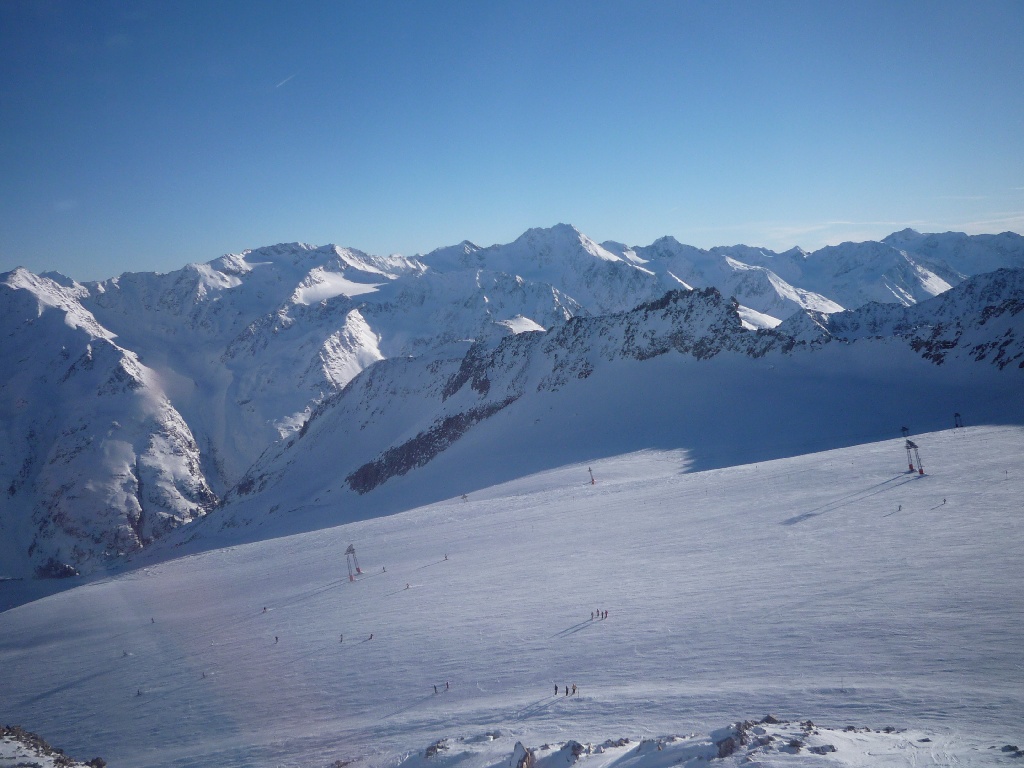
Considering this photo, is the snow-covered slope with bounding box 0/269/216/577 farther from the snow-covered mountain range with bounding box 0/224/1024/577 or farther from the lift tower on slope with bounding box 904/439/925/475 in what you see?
the lift tower on slope with bounding box 904/439/925/475

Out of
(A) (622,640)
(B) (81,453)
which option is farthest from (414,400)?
(B) (81,453)

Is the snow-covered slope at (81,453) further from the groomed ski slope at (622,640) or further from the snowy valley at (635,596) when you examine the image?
the groomed ski slope at (622,640)

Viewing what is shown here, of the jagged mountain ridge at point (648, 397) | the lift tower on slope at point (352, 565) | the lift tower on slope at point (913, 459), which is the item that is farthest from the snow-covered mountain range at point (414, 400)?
the lift tower on slope at point (352, 565)

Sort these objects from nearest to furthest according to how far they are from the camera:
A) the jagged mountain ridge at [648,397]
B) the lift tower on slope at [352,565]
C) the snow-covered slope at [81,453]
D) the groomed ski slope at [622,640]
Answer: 1. the groomed ski slope at [622,640]
2. the lift tower on slope at [352,565]
3. the jagged mountain ridge at [648,397]
4. the snow-covered slope at [81,453]

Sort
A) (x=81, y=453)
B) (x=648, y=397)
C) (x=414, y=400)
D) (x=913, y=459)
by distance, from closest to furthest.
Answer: (x=913, y=459)
(x=648, y=397)
(x=414, y=400)
(x=81, y=453)

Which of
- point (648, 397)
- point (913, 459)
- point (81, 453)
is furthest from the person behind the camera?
point (81, 453)

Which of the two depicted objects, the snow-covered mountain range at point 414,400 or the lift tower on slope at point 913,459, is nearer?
the lift tower on slope at point 913,459

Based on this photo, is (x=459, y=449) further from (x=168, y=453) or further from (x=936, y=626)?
(x=168, y=453)

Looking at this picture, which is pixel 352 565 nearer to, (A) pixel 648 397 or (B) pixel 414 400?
(A) pixel 648 397
